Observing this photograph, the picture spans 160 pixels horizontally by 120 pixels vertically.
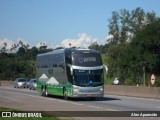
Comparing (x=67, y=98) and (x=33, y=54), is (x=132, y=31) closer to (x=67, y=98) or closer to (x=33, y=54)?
(x=33, y=54)

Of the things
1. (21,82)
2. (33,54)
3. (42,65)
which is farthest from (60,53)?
(33,54)

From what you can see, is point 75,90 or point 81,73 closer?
point 75,90

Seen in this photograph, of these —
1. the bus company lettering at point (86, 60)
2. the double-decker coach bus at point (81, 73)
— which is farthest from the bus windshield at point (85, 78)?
the bus company lettering at point (86, 60)

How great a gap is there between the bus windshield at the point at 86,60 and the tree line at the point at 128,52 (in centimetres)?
2146

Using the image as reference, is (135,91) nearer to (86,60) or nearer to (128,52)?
(86,60)

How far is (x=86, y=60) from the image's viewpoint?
33062mm

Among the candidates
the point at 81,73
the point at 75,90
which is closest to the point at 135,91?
the point at 81,73

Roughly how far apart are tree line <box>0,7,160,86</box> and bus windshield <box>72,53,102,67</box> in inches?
845

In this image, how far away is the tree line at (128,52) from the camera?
6892 centimetres

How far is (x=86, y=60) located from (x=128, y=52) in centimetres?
5535

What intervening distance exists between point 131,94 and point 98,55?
10.6 metres

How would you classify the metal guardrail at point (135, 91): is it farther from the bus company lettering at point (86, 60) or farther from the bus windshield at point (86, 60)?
the bus company lettering at point (86, 60)

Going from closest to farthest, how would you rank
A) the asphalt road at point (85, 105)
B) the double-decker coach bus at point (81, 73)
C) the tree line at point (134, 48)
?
the asphalt road at point (85, 105) → the double-decker coach bus at point (81, 73) → the tree line at point (134, 48)

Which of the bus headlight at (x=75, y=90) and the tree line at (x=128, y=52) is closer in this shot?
the bus headlight at (x=75, y=90)
